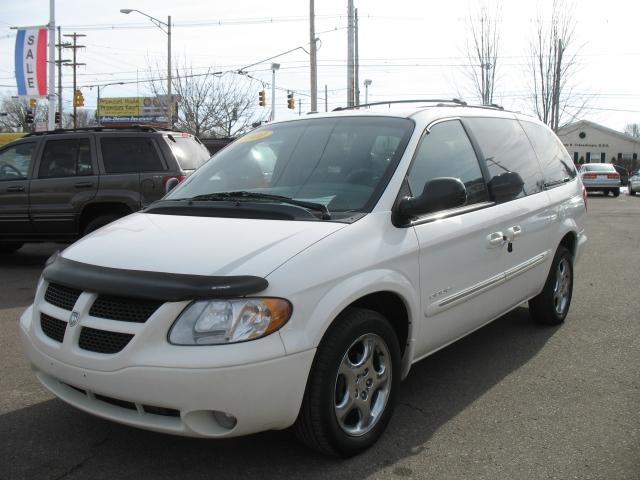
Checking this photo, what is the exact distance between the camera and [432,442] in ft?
10.8

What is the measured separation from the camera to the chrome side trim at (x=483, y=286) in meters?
3.62

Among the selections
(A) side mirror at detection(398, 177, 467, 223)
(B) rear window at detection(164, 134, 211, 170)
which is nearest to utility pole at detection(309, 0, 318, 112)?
(B) rear window at detection(164, 134, 211, 170)

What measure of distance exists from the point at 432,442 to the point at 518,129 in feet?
9.34

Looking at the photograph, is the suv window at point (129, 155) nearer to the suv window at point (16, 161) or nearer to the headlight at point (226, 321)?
the suv window at point (16, 161)

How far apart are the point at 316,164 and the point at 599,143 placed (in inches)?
2523

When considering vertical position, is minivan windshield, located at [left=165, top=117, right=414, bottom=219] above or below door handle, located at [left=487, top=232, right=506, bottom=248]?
above

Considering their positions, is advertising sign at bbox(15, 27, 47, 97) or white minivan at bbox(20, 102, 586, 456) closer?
white minivan at bbox(20, 102, 586, 456)

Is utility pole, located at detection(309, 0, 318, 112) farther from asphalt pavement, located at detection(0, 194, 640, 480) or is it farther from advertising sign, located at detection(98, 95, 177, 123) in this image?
advertising sign, located at detection(98, 95, 177, 123)

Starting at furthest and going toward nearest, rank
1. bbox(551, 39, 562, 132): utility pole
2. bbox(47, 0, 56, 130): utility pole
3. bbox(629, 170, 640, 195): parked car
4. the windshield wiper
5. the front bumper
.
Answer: bbox(629, 170, 640, 195): parked car, bbox(551, 39, 562, 132): utility pole, bbox(47, 0, 56, 130): utility pole, the windshield wiper, the front bumper

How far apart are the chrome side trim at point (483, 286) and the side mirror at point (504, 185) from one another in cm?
52

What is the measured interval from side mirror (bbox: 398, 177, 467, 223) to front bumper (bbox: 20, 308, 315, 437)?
103 cm

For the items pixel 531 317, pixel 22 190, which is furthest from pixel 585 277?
pixel 22 190

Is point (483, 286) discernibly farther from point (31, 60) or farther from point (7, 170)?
point (31, 60)

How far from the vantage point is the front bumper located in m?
2.58
